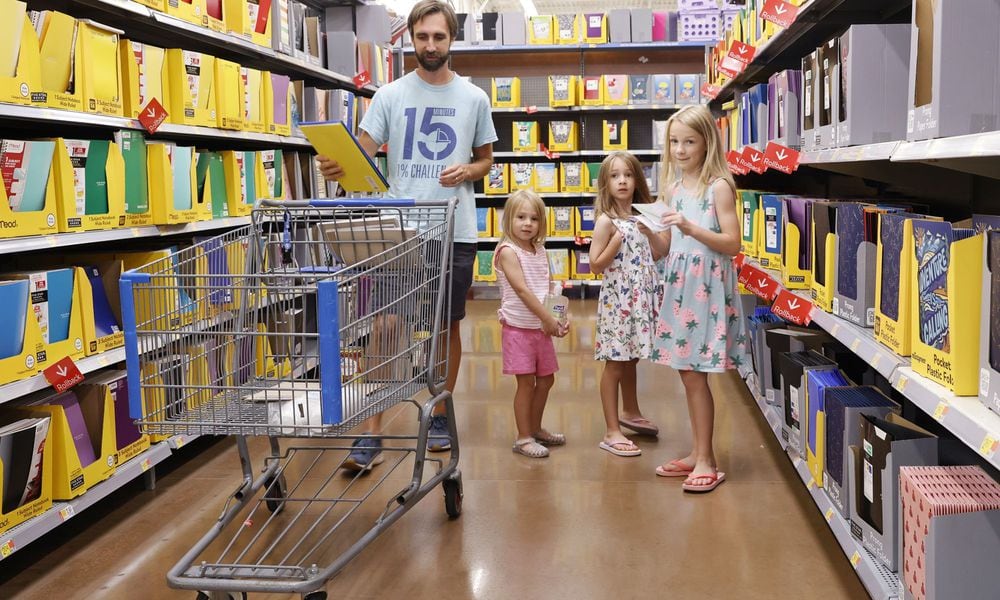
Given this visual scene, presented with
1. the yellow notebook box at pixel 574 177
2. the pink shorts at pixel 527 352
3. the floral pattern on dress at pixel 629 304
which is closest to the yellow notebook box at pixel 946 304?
the floral pattern on dress at pixel 629 304

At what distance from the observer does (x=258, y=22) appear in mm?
4082

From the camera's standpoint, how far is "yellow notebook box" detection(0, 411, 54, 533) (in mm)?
2393

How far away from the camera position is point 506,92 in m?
8.51

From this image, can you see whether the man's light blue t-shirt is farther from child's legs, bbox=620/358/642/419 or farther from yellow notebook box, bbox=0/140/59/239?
yellow notebook box, bbox=0/140/59/239

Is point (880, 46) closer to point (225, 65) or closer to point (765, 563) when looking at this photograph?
point (765, 563)

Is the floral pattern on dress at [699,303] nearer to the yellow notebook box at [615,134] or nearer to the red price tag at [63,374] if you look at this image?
the red price tag at [63,374]

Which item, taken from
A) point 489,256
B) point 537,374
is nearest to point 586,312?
point 489,256

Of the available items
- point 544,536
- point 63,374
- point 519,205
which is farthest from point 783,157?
point 63,374

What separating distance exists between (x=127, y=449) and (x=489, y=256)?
557cm

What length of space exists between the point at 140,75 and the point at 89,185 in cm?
51

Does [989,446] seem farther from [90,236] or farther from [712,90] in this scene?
[712,90]

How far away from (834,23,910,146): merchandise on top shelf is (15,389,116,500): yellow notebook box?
2325mm

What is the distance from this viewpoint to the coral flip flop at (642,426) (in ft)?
12.1

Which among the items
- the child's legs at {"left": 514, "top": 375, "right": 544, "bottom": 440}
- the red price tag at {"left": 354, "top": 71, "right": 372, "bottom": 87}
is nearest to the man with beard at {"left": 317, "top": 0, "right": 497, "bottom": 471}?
the child's legs at {"left": 514, "top": 375, "right": 544, "bottom": 440}
